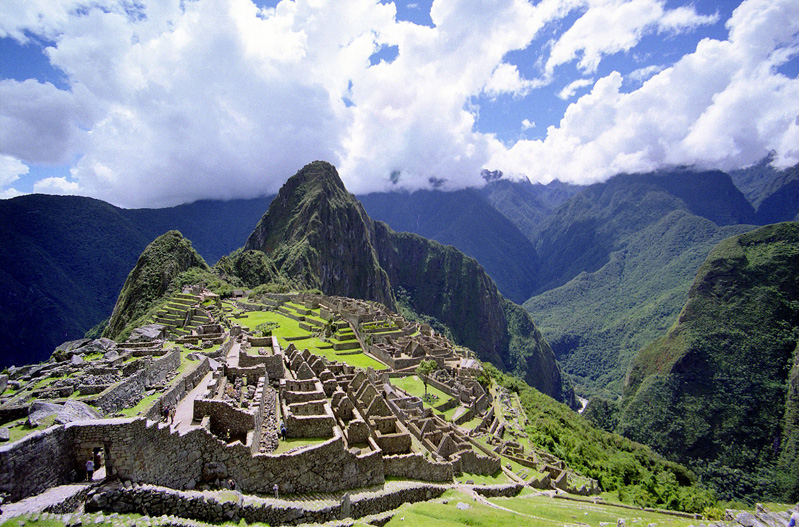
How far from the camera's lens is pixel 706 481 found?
256 feet

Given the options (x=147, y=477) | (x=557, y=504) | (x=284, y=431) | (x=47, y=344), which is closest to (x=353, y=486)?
(x=284, y=431)

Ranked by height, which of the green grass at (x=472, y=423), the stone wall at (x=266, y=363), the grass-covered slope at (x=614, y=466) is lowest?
the grass-covered slope at (x=614, y=466)

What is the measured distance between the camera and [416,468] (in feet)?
61.6

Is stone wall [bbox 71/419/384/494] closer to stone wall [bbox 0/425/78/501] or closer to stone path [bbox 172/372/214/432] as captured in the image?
stone wall [bbox 0/425/78/501]

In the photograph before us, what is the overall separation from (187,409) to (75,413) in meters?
4.26

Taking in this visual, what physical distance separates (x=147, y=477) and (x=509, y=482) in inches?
882

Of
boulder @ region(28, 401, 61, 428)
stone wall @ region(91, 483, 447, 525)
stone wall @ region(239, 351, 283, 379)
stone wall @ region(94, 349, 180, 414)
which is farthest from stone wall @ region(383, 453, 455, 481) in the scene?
boulder @ region(28, 401, 61, 428)

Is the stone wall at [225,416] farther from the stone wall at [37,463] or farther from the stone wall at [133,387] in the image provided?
the stone wall at [37,463]

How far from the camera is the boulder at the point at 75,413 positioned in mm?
10167

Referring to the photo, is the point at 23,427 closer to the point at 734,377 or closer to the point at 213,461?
the point at 213,461

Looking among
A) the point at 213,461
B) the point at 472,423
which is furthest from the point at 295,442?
the point at 472,423

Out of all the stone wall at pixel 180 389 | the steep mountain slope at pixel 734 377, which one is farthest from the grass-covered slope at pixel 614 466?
the steep mountain slope at pixel 734 377

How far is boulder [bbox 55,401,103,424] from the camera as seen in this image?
33.4ft

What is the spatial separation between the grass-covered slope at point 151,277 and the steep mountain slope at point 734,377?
11830cm
